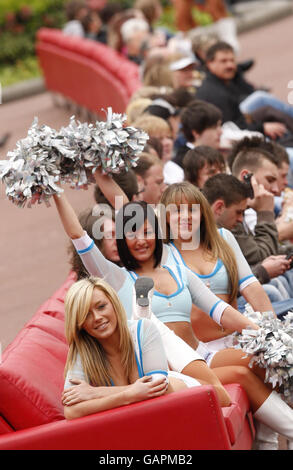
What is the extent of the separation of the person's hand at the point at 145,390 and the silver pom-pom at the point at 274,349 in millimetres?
654

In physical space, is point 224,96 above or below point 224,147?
above

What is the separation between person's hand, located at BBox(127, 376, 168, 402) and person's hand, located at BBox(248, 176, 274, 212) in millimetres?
2237

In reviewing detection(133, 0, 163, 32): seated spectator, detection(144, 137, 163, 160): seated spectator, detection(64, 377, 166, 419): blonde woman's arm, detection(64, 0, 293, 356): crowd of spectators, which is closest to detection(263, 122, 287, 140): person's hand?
detection(64, 0, 293, 356): crowd of spectators

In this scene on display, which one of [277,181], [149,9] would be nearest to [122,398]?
[277,181]

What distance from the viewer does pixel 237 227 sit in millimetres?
5523

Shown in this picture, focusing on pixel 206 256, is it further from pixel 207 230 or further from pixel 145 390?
pixel 145 390

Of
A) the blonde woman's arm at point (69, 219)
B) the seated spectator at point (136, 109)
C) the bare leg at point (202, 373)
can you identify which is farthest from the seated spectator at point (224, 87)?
the bare leg at point (202, 373)

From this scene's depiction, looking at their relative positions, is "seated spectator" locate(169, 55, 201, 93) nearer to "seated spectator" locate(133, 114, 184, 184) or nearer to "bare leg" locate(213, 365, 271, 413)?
"seated spectator" locate(133, 114, 184, 184)

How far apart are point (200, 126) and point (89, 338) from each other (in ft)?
10.6

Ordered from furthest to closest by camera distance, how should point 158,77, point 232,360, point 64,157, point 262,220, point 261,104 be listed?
point 158,77, point 261,104, point 262,220, point 232,360, point 64,157

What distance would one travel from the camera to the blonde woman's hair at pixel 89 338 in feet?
12.8

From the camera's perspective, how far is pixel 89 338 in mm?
3969

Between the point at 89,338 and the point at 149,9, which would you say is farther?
the point at 149,9

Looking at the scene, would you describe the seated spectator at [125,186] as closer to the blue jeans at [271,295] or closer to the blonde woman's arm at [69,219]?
the blue jeans at [271,295]
